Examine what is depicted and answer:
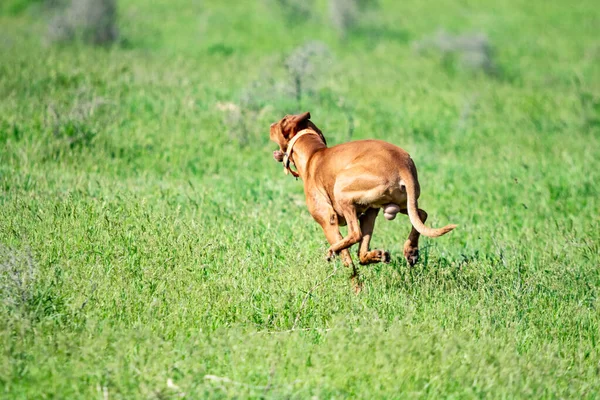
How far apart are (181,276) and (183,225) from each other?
1.05m

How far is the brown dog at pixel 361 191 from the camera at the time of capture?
5.95m

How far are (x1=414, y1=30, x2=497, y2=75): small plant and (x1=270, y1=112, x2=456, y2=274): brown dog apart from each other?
12150mm

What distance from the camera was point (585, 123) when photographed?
48.1 feet

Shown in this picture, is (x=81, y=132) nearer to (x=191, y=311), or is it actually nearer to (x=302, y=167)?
(x=302, y=167)

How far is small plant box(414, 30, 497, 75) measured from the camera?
59.3 ft

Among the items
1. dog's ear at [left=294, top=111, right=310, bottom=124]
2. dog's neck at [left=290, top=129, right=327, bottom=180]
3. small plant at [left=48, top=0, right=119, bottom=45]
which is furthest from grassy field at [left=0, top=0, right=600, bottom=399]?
dog's ear at [left=294, top=111, right=310, bottom=124]

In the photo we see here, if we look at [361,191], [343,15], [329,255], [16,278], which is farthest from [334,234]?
[343,15]

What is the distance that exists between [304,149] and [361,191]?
1.04 m

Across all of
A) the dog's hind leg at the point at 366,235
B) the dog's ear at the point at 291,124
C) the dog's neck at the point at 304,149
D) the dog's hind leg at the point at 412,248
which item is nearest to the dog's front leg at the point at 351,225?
the dog's hind leg at the point at 366,235

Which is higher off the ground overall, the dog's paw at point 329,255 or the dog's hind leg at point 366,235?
the dog's hind leg at point 366,235

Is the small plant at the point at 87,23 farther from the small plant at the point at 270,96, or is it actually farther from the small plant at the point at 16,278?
the small plant at the point at 16,278

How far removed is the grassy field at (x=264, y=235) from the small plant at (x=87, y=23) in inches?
17.7

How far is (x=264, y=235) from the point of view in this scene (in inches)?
291

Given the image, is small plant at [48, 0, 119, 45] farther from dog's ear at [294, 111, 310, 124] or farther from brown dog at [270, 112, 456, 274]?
brown dog at [270, 112, 456, 274]
